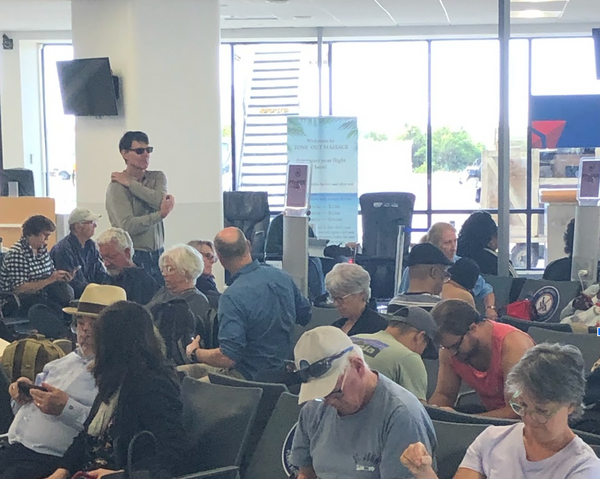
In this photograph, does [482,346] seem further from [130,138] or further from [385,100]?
[385,100]

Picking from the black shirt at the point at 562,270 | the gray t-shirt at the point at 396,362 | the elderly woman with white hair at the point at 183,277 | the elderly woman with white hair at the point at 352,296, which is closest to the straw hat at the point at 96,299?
the elderly woman with white hair at the point at 183,277

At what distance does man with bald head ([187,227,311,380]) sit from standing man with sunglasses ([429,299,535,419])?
1.07m

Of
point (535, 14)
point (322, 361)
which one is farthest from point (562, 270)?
point (535, 14)

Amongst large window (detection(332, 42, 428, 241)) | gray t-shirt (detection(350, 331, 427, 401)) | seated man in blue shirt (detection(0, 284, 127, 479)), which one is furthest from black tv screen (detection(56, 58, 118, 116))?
gray t-shirt (detection(350, 331, 427, 401))

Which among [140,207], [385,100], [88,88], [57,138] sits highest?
[385,100]

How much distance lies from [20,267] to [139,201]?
1148 mm

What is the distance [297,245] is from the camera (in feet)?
23.2

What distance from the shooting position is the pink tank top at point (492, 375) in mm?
3357

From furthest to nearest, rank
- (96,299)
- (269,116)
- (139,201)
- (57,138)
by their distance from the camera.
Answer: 1. (57,138)
2. (269,116)
3. (139,201)
4. (96,299)

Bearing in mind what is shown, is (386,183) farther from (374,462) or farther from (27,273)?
(374,462)

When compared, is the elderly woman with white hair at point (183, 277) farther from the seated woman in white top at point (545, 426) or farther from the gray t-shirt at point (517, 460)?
the seated woman in white top at point (545, 426)

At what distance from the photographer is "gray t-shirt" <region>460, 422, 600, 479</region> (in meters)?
2.25

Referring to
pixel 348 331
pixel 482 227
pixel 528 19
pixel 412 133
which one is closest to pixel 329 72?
pixel 412 133

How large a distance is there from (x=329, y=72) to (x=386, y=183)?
1707 millimetres
